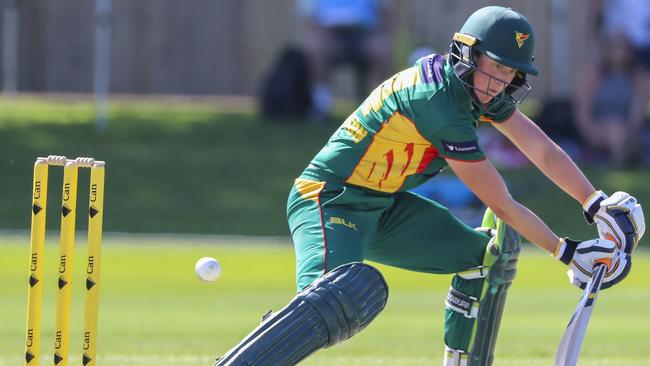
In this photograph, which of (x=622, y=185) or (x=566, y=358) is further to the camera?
(x=622, y=185)

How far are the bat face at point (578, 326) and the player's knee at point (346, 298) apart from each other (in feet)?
2.31

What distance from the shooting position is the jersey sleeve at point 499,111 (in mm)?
5402

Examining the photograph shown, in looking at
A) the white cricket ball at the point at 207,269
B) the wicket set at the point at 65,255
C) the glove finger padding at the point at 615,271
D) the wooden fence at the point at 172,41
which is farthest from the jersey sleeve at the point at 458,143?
the wooden fence at the point at 172,41

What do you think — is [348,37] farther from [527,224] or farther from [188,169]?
[527,224]

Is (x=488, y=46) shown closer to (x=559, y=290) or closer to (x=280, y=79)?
(x=559, y=290)

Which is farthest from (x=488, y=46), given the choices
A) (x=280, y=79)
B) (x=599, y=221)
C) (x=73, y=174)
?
(x=280, y=79)

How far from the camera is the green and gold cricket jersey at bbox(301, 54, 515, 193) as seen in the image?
5.24 m

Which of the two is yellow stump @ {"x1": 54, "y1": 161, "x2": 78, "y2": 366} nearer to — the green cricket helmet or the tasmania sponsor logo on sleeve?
the tasmania sponsor logo on sleeve

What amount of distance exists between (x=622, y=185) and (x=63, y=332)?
1072 centimetres

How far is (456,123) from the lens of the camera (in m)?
5.23

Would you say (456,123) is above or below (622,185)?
above

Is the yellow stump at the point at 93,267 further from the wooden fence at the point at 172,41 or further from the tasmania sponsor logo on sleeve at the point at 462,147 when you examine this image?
the wooden fence at the point at 172,41

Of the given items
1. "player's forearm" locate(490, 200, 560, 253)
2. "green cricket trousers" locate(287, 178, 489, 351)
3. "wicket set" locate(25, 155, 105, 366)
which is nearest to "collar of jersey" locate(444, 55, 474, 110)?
"player's forearm" locate(490, 200, 560, 253)

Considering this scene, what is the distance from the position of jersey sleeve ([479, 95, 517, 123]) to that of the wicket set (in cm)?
151
